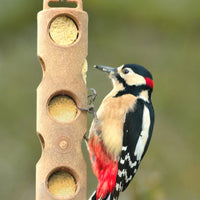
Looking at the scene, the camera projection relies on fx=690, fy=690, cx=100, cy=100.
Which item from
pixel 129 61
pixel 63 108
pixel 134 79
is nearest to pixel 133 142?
pixel 134 79

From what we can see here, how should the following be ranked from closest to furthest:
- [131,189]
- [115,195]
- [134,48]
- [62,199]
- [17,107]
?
[62,199]
[115,195]
[131,189]
[17,107]
[134,48]

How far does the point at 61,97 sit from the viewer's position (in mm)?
4344

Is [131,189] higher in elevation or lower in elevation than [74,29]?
lower

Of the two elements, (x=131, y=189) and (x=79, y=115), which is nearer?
(x=79, y=115)

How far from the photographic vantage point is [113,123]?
4.62m

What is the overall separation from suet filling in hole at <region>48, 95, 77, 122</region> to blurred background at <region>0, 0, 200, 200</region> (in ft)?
10.7

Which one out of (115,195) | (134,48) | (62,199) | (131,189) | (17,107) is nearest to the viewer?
(62,199)

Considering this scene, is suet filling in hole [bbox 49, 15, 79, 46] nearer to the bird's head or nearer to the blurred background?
the bird's head

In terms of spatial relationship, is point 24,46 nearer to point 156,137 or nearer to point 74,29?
point 156,137

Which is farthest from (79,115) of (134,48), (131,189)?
(134,48)

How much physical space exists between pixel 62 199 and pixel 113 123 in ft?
2.23

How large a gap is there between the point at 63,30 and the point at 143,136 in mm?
929

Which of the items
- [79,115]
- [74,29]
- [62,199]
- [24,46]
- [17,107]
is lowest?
[17,107]

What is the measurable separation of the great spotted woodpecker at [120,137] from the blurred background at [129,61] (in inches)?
113
